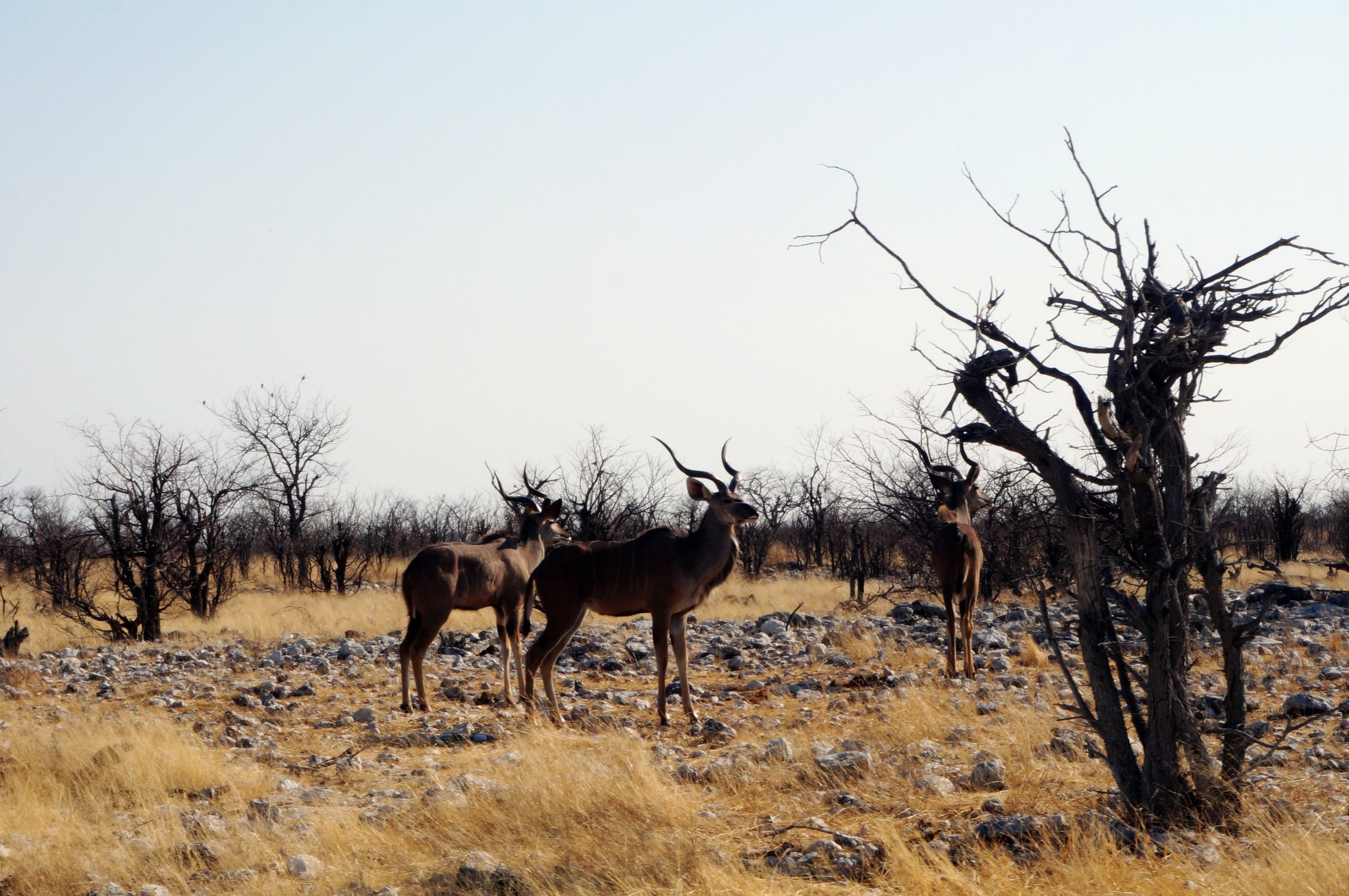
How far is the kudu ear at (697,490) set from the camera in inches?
481

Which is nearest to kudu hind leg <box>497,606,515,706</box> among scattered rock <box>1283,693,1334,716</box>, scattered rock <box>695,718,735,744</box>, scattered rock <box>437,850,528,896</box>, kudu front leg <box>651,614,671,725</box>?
kudu front leg <box>651,614,671,725</box>

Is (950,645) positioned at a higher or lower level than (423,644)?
lower

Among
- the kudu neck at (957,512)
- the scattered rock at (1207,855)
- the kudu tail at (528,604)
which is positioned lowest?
the scattered rock at (1207,855)

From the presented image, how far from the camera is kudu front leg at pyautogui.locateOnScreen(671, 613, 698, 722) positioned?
11180mm

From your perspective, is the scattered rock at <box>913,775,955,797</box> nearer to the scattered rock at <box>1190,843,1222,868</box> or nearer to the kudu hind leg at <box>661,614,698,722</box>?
the scattered rock at <box>1190,843,1222,868</box>

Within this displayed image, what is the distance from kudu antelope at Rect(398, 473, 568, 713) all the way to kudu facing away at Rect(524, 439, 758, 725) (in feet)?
3.84

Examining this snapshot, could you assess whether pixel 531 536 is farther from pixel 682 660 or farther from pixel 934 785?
pixel 934 785

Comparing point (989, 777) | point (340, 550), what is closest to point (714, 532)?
point (989, 777)

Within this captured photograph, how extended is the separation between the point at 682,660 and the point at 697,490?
5.68ft

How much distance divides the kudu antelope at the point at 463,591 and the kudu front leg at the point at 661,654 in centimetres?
192

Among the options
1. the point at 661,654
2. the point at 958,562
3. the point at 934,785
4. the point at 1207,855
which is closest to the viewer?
the point at 1207,855

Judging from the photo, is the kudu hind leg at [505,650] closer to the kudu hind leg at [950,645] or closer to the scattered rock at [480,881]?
the kudu hind leg at [950,645]

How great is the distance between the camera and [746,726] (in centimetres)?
1076

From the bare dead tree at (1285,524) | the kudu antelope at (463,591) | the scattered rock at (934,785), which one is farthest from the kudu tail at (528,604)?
the bare dead tree at (1285,524)
